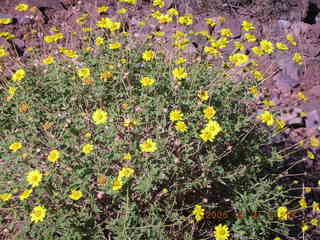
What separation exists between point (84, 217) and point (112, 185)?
14.4 inches

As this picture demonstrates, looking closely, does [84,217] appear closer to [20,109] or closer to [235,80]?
[20,109]

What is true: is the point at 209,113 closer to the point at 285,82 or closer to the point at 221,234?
the point at 221,234

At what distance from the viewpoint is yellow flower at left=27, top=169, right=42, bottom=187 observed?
2682 millimetres

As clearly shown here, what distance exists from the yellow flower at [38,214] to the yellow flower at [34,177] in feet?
0.63

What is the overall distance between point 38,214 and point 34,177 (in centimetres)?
32

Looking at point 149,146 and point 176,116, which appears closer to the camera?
point 149,146

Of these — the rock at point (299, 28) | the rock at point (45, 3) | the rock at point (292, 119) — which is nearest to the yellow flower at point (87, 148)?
the rock at point (292, 119)

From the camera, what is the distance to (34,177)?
2.74m

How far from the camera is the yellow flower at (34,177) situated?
8.80 feet

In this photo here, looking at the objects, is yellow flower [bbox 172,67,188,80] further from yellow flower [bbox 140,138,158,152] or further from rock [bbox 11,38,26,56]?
rock [bbox 11,38,26,56]

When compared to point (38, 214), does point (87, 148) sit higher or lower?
higher

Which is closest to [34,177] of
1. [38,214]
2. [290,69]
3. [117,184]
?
[38,214]

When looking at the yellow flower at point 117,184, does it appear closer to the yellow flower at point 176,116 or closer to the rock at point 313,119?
the yellow flower at point 176,116

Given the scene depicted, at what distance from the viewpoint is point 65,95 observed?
12.6ft
